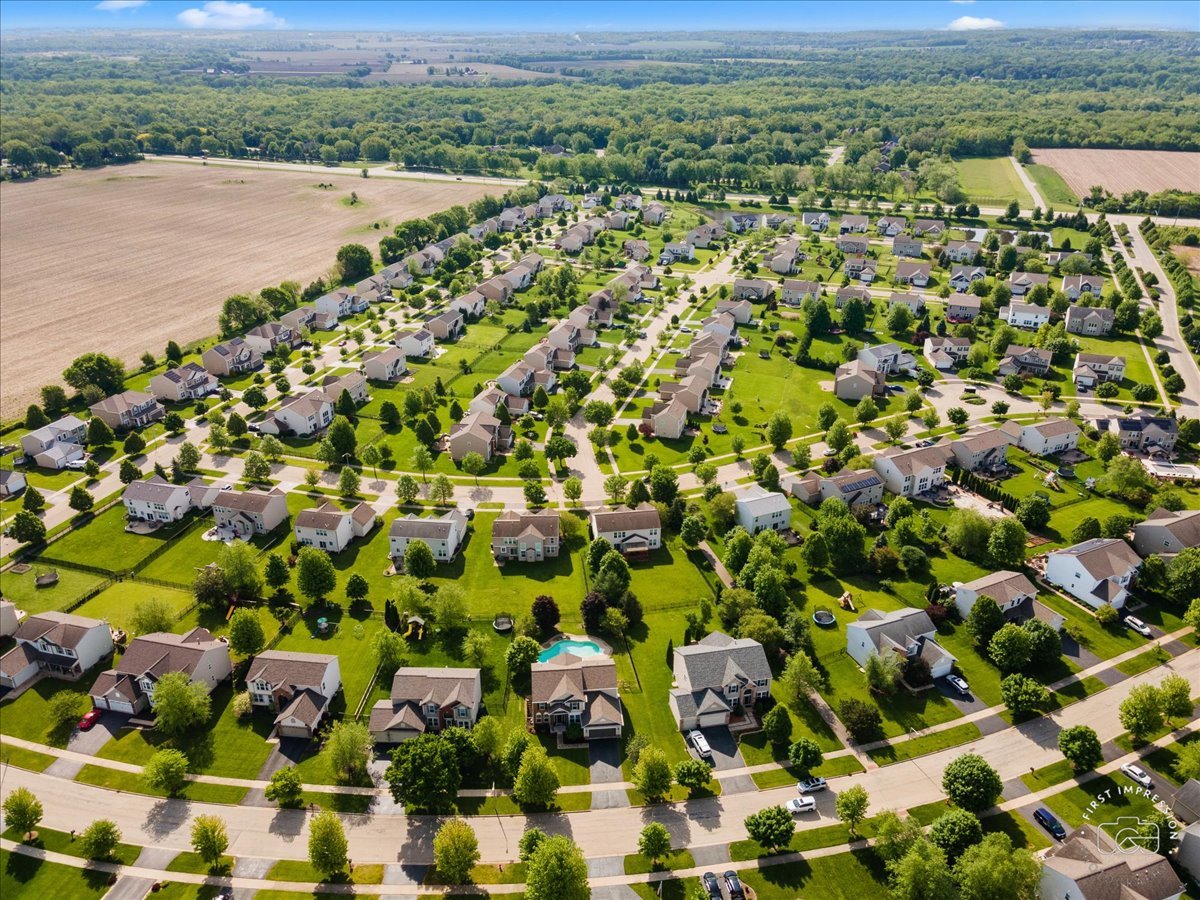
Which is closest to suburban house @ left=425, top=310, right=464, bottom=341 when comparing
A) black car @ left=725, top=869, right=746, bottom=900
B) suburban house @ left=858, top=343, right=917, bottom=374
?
suburban house @ left=858, top=343, right=917, bottom=374

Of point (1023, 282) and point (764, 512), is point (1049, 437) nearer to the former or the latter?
point (764, 512)

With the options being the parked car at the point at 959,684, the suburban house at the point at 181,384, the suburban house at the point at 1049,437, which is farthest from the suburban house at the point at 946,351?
the suburban house at the point at 181,384

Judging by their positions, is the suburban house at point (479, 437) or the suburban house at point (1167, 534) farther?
the suburban house at point (479, 437)

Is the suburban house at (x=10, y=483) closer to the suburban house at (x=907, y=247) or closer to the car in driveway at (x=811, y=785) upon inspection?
the car in driveway at (x=811, y=785)

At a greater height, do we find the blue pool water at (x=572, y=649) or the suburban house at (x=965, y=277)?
the suburban house at (x=965, y=277)

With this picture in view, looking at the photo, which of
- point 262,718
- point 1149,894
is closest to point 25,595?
point 262,718

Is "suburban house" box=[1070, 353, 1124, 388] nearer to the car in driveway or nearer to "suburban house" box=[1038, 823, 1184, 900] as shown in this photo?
"suburban house" box=[1038, 823, 1184, 900]

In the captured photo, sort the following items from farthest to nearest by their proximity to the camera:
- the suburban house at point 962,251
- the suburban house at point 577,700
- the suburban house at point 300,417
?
the suburban house at point 962,251
the suburban house at point 300,417
the suburban house at point 577,700

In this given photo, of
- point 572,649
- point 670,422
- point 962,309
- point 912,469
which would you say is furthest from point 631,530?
point 962,309
